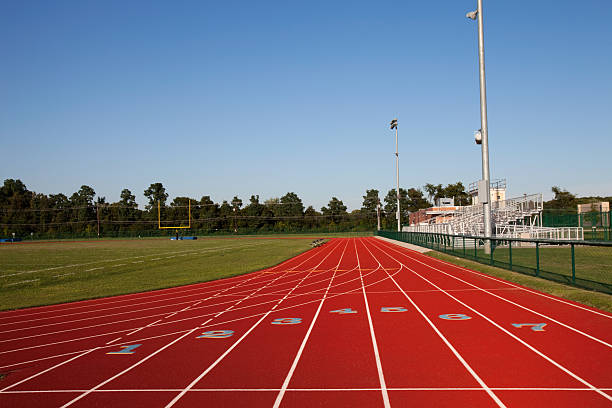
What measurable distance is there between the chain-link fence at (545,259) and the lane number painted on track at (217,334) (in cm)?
863

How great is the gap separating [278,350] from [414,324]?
3.02 meters

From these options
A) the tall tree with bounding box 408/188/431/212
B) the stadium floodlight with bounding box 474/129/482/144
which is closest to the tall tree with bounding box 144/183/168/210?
the tall tree with bounding box 408/188/431/212

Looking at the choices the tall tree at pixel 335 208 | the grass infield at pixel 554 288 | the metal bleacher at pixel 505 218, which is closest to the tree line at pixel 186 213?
the tall tree at pixel 335 208

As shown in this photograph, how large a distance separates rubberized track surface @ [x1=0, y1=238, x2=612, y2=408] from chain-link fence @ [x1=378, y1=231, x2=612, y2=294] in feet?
5.76

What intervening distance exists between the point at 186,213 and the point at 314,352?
108177 millimetres

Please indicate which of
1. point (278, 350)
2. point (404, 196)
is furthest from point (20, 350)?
point (404, 196)

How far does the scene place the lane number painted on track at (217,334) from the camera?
27.4ft

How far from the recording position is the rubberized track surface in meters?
5.43

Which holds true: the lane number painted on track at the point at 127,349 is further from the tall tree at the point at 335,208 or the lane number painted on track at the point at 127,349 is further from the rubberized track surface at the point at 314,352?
the tall tree at the point at 335,208

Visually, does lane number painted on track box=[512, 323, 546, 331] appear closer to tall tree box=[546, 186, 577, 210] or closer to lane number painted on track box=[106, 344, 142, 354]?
lane number painted on track box=[106, 344, 142, 354]

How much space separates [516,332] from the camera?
8.12 metres

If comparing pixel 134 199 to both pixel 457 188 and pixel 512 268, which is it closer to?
pixel 457 188

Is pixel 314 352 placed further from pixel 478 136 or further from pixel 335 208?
pixel 335 208

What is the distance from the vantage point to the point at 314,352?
7254 mm
